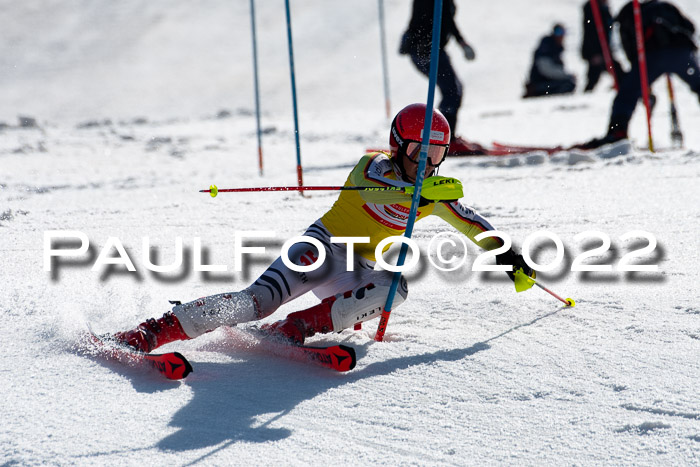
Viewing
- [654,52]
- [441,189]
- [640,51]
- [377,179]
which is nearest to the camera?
[441,189]

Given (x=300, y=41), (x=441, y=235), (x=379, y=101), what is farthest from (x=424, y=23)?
(x=300, y=41)

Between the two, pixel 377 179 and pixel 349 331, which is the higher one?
pixel 377 179

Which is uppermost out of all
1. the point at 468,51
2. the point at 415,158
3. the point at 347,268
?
the point at 468,51

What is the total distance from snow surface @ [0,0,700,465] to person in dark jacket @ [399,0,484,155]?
535mm

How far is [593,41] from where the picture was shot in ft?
42.8

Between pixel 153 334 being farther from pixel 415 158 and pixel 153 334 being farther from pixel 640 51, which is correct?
pixel 640 51

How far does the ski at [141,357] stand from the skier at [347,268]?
0.05 metres

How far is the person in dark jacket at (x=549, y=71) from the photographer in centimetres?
1366

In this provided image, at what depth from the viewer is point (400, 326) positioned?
332cm

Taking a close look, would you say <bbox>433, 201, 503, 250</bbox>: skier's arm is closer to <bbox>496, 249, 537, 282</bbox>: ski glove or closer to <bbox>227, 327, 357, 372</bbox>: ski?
<bbox>496, 249, 537, 282</bbox>: ski glove

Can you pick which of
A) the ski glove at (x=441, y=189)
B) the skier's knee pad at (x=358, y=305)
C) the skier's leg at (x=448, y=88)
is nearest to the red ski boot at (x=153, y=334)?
the skier's knee pad at (x=358, y=305)

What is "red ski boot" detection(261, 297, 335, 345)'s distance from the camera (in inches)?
116

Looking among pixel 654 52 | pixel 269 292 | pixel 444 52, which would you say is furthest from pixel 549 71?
pixel 269 292

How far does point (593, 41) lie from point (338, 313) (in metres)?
11.5
